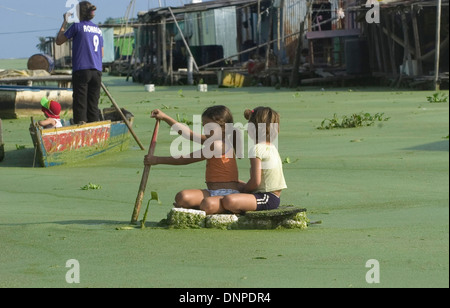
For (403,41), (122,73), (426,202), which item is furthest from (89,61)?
(122,73)

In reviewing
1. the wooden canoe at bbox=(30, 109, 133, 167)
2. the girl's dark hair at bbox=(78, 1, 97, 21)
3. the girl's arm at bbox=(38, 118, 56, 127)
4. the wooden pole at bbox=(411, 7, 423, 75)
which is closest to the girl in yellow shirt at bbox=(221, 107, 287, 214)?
the wooden canoe at bbox=(30, 109, 133, 167)

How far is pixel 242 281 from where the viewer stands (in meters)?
5.18

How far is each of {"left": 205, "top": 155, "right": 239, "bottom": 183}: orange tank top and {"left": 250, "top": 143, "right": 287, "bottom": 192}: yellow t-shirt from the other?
26 cm

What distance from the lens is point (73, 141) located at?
1170 centimetres

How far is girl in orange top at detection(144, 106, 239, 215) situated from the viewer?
6.94m

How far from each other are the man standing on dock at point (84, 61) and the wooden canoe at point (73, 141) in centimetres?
39

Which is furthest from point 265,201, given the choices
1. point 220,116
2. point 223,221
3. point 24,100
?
point 24,100

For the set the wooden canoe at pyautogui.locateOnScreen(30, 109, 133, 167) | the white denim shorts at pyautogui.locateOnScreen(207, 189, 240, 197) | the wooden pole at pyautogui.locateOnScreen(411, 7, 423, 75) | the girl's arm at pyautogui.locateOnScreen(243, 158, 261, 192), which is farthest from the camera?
the wooden pole at pyautogui.locateOnScreen(411, 7, 423, 75)

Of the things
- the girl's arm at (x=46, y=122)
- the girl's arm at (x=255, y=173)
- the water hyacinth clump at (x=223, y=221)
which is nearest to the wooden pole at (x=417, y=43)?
the girl's arm at (x=46, y=122)

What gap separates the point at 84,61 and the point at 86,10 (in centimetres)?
67

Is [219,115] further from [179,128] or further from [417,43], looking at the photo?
[417,43]

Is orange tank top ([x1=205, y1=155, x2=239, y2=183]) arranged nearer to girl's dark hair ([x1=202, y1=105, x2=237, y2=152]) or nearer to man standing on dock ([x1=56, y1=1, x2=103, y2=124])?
girl's dark hair ([x1=202, y1=105, x2=237, y2=152])

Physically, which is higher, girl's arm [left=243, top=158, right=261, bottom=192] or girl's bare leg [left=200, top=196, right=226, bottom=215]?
girl's arm [left=243, top=158, right=261, bottom=192]

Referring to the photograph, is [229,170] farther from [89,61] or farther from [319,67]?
[319,67]
